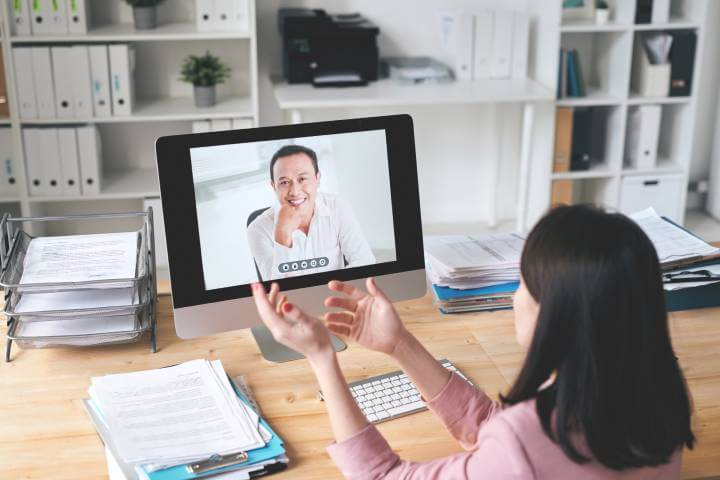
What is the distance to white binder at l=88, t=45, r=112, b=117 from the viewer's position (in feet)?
11.5

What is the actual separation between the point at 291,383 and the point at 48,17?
2.40 m

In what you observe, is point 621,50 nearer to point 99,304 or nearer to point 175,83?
point 175,83

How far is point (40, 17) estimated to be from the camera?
3.46 meters

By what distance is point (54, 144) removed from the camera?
3.60 metres

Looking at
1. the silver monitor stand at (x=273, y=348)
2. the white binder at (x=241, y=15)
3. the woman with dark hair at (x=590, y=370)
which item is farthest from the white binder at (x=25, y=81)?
the woman with dark hair at (x=590, y=370)

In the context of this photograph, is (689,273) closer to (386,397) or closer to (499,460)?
(386,397)

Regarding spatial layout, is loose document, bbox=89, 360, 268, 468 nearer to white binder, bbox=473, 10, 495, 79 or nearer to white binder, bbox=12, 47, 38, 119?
white binder, bbox=12, 47, 38, 119

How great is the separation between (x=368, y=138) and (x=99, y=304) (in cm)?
61

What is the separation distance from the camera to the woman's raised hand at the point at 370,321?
1.43 metres

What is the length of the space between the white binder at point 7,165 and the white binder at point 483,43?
1975mm

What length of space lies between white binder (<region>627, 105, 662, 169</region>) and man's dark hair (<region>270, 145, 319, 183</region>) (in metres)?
2.65

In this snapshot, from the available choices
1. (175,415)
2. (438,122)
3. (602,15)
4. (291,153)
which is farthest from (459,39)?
(175,415)

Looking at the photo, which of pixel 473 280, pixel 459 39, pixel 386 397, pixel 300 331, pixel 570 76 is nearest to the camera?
pixel 300 331

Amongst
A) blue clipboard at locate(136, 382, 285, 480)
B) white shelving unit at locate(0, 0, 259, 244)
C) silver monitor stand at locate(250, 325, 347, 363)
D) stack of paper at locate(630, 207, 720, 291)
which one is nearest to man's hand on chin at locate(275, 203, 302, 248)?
silver monitor stand at locate(250, 325, 347, 363)
